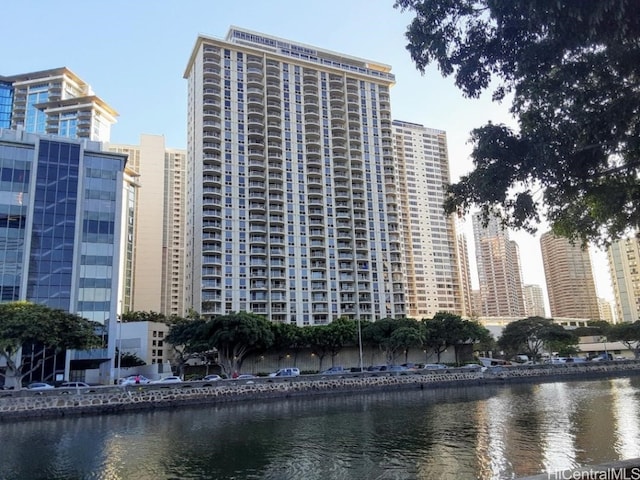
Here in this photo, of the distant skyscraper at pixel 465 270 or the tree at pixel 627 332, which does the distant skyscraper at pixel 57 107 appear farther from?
the tree at pixel 627 332

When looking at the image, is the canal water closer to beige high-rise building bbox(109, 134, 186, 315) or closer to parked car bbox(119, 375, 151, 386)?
parked car bbox(119, 375, 151, 386)

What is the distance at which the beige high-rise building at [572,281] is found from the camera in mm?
173375

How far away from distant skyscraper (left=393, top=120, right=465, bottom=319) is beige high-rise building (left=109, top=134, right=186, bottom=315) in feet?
223

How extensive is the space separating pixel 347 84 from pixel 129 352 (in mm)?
71814

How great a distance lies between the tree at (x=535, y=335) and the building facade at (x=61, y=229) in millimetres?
62571

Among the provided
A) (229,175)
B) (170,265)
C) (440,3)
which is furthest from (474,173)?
(170,265)

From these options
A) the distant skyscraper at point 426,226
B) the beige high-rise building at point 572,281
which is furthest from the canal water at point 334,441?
the beige high-rise building at point 572,281

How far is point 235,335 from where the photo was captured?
6062 cm

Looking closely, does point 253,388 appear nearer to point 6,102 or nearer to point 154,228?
point 154,228

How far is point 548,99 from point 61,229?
59.8 m

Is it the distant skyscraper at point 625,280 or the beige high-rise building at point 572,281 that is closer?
the distant skyscraper at point 625,280

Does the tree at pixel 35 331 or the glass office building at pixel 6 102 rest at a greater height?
the glass office building at pixel 6 102

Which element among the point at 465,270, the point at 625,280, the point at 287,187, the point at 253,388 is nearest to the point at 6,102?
the point at 287,187

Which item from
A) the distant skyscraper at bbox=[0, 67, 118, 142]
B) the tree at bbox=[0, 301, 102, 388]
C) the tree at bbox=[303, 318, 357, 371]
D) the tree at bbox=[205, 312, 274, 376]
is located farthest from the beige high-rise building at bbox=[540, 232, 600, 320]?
the tree at bbox=[0, 301, 102, 388]
